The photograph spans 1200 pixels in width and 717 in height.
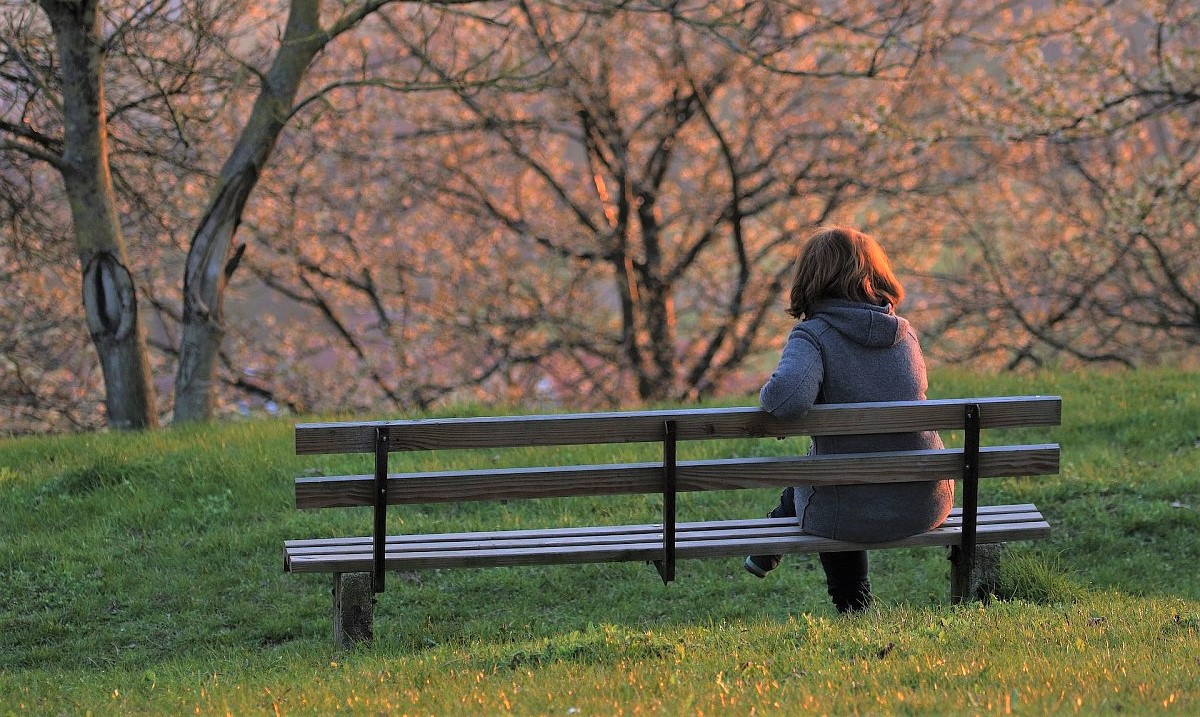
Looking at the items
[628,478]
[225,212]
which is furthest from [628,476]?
[225,212]

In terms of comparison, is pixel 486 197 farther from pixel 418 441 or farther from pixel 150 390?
pixel 418 441

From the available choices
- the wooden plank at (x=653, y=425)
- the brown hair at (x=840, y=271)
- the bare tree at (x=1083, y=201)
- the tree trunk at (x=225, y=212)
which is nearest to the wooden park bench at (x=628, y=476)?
the wooden plank at (x=653, y=425)

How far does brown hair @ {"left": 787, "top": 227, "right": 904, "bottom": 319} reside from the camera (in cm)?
450

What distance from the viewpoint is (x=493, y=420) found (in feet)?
13.7

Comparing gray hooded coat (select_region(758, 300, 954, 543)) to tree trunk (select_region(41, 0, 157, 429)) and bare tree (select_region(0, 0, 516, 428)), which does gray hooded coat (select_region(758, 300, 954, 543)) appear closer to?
bare tree (select_region(0, 0, 516, 428))

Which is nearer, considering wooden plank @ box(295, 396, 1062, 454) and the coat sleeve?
wooden plank @ box(295, 396, 1062, 454)

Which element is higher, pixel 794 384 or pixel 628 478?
pixel 794 384

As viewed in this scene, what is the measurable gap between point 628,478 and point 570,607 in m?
1.30

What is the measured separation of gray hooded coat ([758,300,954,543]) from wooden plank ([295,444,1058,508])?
9 cm

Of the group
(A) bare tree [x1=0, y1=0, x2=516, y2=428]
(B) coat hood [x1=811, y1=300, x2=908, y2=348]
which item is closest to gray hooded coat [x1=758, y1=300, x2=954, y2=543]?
(B) coat hood [x1=811, y1=300, x2=908, y2=348]

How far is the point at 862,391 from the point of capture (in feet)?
15.0

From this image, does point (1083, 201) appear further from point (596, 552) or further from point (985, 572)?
point (596, 552)

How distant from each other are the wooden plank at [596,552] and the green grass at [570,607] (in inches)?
10.6

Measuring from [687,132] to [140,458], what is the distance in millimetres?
9793
